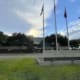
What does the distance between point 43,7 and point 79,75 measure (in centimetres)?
4301

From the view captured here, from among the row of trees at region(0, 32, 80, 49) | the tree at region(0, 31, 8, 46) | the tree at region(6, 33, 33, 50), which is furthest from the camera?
the tree at region(6, 33, 33, 50)

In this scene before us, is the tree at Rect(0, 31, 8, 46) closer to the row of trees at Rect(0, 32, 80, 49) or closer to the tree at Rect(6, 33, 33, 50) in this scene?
the row of trees at Rect(0, 32, 80, 49)

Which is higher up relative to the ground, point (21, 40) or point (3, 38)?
point (3, 38)

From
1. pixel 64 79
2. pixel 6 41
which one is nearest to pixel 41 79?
pixel 64 79

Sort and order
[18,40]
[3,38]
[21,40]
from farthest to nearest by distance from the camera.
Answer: [18,40], [21,40], [3,38]

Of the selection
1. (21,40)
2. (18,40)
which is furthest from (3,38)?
(21,40)

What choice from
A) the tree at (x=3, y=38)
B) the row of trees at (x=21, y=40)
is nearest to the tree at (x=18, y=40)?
the row of trees at (x=21, y=40)

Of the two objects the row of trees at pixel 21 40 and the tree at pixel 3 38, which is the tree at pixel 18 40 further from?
the tree at pixel 3 38

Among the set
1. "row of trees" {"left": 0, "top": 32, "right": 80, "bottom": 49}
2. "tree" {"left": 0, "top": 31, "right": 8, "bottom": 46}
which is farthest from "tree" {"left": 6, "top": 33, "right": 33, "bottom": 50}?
"tree" {"left": 0, "top": 31, "right": 8, "bottom": 46}

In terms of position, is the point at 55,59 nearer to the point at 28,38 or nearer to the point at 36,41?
the point at 28,38

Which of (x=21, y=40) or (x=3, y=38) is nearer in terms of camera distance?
(x=3, y=38)

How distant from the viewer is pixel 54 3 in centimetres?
4769

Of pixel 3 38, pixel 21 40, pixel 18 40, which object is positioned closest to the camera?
pixel 3 38

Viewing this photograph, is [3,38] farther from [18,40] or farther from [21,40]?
[21,40]
